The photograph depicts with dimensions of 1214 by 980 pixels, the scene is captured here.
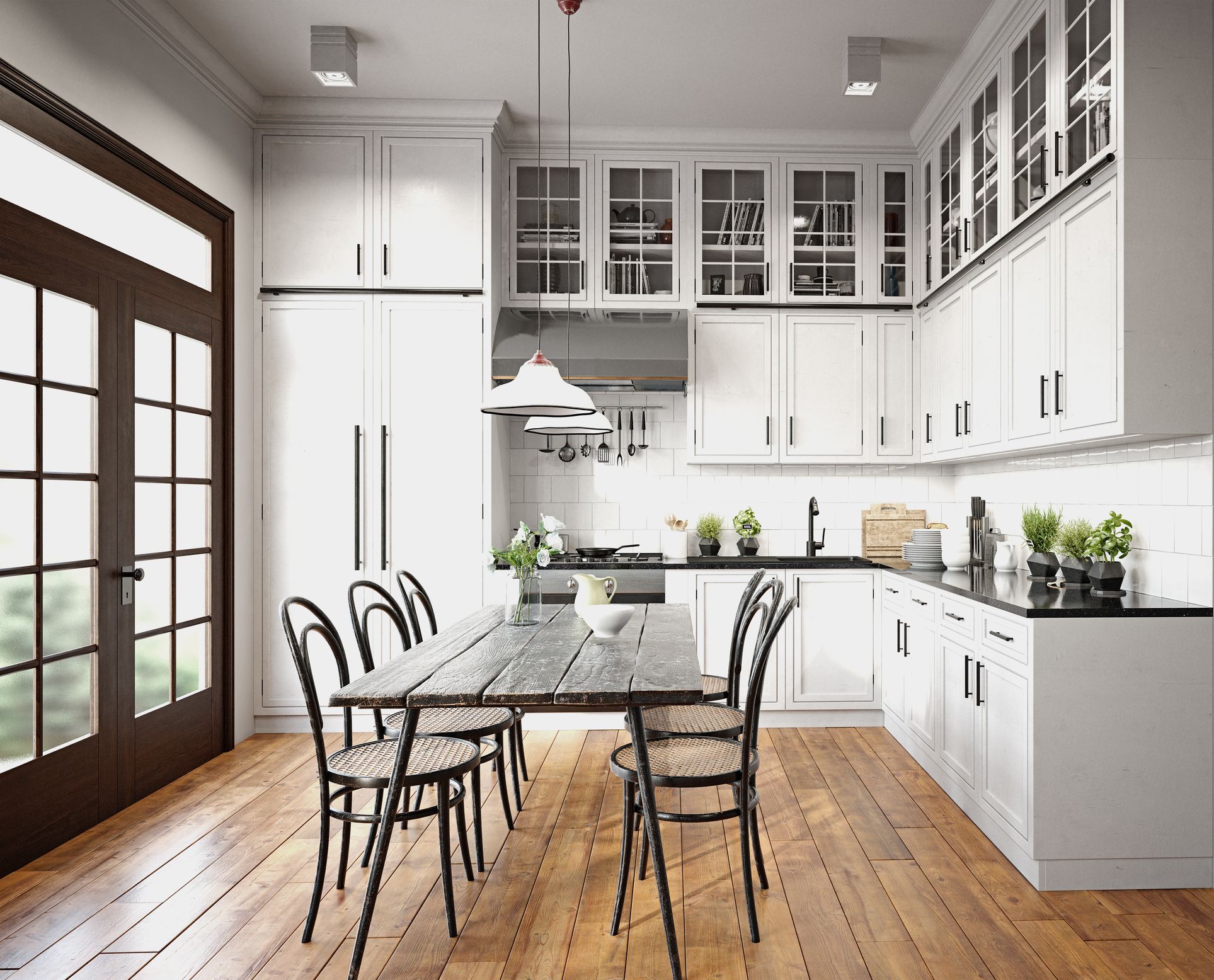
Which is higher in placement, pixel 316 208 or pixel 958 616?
pixel 316 208

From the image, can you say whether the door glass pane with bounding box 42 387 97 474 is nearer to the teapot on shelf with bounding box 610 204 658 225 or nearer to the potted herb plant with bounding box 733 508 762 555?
the teapot on shelf with bounding box 610 204 658 225

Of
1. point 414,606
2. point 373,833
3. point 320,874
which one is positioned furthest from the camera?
point 414,606

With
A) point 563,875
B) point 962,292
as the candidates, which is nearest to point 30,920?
point 563,875

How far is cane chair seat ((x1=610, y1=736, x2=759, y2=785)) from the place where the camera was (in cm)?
232

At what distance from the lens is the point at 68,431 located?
9.91ft

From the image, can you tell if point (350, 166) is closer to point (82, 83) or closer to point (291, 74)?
point (291, 74)

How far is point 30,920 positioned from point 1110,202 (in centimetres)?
395

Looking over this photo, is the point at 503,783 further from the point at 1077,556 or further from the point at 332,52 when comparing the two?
the point at 332,52

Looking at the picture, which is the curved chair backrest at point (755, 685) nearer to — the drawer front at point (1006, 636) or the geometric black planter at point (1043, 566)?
the drawer front at point (1006, 636)

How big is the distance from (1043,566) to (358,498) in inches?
126

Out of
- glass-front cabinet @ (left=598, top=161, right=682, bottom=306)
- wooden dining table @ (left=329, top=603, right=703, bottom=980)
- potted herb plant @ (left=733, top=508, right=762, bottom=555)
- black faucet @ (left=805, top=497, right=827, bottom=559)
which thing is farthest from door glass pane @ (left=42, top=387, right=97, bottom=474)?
black faucet @ (left=805, top=497, right=827, bottom=559)

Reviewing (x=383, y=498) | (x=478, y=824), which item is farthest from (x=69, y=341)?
(x=478, y=824)

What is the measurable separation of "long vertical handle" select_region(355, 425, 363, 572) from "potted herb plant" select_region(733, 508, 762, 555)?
6.99 ft

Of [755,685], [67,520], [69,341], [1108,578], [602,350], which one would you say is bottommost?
[755,685]
